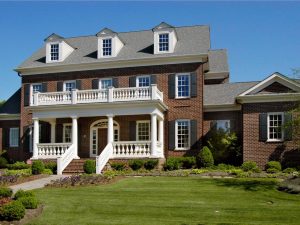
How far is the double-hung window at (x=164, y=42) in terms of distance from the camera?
99.9ft

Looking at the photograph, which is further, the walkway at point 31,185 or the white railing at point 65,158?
the white railing at point 65,158

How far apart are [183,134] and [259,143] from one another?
5.60 meters

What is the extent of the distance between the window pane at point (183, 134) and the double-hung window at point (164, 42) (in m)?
5.47

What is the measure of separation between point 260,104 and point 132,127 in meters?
9.29

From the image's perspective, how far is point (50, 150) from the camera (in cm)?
2861

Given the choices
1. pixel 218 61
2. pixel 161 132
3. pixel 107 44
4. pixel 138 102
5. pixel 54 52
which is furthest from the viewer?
pixel 218 61

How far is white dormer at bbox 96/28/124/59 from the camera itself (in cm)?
3164

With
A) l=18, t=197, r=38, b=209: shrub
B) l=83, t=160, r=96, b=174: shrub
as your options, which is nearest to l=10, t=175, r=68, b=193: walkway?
l=83, t=160, r=96, b=174: shrub

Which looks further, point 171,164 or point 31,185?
point 171,164

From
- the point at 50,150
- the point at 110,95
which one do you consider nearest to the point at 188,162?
the point at 110,95

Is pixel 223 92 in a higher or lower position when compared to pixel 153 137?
higher

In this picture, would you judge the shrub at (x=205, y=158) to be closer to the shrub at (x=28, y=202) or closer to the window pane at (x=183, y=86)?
the window pane at (x=183, y=86)

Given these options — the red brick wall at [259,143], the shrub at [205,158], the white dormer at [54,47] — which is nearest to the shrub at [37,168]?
the shrub at [205,158]

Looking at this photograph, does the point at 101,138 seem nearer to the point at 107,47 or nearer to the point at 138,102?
the point at 138,102
